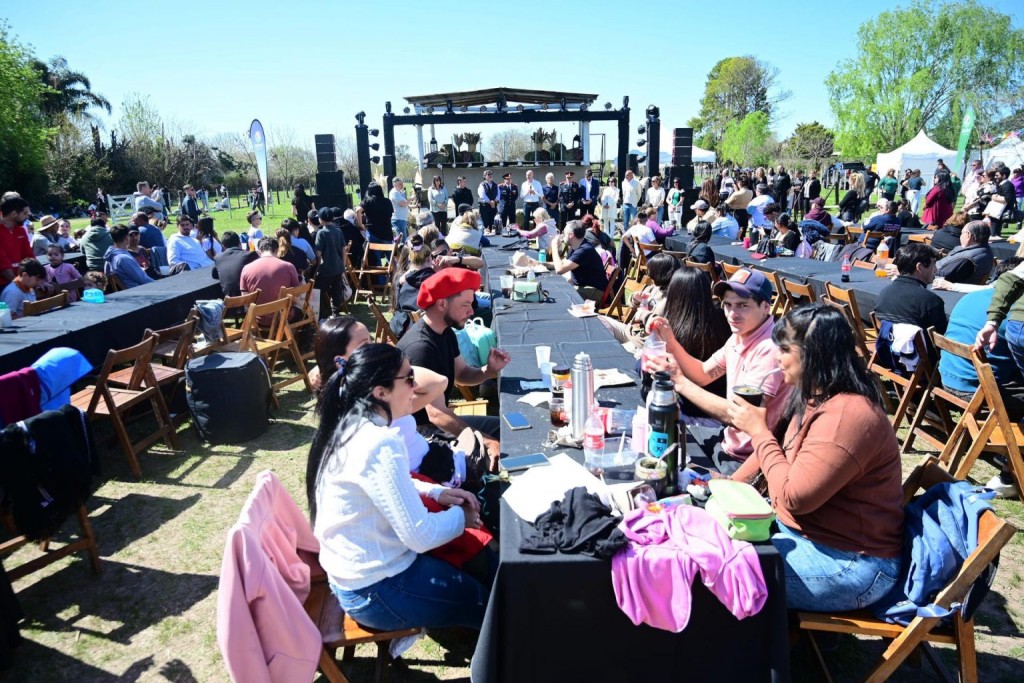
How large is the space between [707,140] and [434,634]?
73.1 metres

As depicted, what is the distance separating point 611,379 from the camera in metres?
3.25

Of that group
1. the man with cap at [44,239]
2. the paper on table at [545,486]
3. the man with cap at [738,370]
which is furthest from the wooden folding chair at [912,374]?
the man with cap at [44,239]

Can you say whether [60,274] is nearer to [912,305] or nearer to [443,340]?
[443,340]

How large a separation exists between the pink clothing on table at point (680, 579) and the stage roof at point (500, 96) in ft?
60.6

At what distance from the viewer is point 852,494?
1.93 metres

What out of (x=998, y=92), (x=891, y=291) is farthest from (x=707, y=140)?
(x=891, y=291)

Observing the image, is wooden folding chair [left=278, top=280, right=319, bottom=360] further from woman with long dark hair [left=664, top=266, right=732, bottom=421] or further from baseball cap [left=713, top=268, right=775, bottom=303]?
baseball cap [left=713, top=268, right=775, bottom=303]

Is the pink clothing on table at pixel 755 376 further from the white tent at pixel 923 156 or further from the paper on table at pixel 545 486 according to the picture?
the white tent at pixel 923 156

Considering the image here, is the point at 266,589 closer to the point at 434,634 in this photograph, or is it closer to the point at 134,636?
the point at 434,634

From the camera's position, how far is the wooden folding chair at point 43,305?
5.35 m

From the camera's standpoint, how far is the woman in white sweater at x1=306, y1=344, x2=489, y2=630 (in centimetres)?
191

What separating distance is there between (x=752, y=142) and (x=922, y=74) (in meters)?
15.3

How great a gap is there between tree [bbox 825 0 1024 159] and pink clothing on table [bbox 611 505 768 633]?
1738 inches

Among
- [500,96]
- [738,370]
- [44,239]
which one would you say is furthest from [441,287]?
[500,96]
